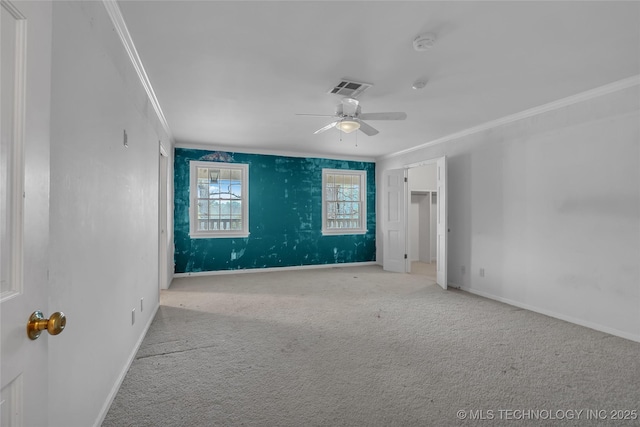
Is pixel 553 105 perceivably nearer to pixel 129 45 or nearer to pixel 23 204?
pixel 129 45

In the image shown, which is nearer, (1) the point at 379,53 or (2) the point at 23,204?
(2) the point at 23,204

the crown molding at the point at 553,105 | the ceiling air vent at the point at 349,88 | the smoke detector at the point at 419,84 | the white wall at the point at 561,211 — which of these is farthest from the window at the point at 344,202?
the smoke detector at the point at 419,84

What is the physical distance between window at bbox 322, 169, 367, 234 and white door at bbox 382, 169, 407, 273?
0.59 meters

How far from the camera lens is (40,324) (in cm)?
77

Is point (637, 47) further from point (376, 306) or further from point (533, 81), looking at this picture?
point (376, 306)

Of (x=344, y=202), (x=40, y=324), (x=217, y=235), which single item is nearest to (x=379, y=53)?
(x=40, y=324)

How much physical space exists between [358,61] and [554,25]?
1362 mm

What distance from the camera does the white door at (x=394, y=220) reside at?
20.7 feet

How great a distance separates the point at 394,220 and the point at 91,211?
5.55 meters

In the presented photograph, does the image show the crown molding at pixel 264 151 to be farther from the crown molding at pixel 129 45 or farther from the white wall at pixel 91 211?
the white wall at pixel 91 211

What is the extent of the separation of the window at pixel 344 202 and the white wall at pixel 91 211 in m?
4.43

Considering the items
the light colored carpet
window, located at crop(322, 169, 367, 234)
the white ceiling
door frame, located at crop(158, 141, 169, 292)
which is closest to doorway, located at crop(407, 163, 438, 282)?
window, located at crop(322, 169, 367, 234)

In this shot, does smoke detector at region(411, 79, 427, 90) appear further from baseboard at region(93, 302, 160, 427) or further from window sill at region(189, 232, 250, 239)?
window sill at region(189, 232, 250, 239)

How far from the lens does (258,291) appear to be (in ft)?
15.6
